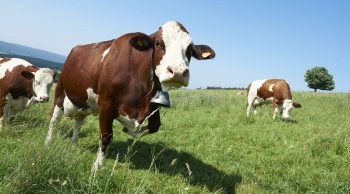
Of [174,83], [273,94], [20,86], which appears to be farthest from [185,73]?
[273,94]

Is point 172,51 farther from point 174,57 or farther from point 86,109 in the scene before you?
point 86,109

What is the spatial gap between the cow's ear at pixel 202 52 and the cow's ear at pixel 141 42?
617 millimetres

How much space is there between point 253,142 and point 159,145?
2.32m

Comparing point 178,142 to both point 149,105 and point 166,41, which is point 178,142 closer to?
point 149,105

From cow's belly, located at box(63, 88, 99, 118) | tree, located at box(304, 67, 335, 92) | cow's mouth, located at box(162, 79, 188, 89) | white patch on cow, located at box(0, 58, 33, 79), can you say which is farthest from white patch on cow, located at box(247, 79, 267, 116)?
tree, located at box(304, 67, 335, 92)

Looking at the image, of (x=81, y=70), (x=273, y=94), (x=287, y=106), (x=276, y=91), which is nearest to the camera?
(x=81, y=70)

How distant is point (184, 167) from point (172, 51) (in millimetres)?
2714

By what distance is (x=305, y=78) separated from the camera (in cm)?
8744

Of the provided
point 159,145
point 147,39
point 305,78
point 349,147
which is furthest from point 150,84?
point 305,78

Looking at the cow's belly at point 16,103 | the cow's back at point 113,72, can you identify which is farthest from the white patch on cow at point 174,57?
the cow's belly at point 16,103

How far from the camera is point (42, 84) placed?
9.80 metres

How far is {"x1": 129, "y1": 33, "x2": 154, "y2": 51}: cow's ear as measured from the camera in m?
5.46

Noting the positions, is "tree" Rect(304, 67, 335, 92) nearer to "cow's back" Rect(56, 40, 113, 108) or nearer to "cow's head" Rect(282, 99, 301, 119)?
"cow's head" Rect(282, 99, 301, 119)

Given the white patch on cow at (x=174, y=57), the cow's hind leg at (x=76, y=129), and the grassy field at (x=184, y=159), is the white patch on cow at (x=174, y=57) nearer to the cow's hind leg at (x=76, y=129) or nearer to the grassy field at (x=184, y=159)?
the grassy field at (x=184, y=159)
